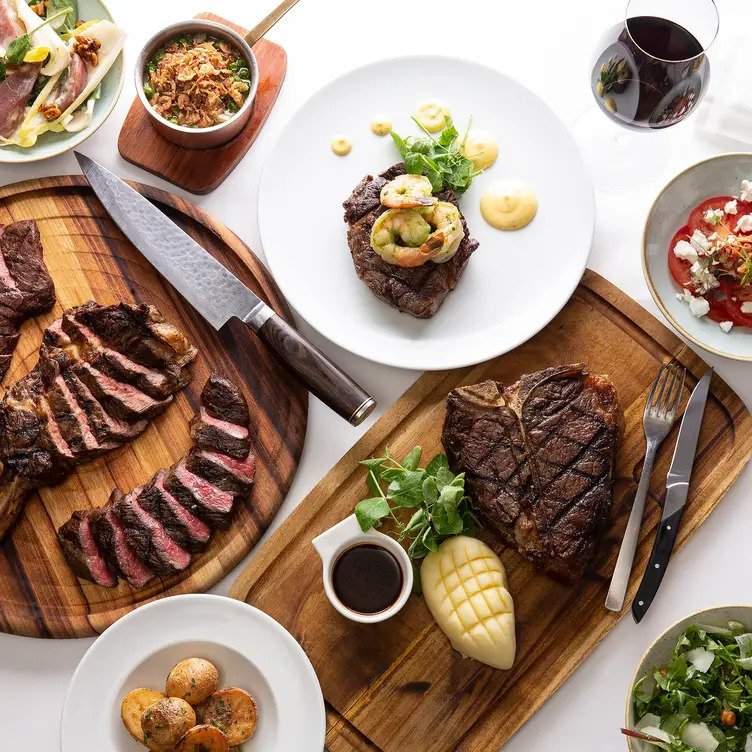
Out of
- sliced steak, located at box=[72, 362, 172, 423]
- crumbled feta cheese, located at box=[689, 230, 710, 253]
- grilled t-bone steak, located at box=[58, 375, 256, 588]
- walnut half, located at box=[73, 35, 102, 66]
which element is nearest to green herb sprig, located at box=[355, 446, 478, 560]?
grilled t-bone steak, located at box=[58, 375, 256, 588]

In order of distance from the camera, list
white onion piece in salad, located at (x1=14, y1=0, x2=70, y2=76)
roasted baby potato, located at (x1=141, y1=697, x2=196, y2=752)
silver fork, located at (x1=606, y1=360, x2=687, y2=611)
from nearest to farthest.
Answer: roasted baby potato, located at (x1=141, y1=697, x2=196, y2=752)
silver fork, located at (x1=606, y1=360, x2=687, y2=611)
white onion piece in salad, located at (x1=14, y1=0, x2=70, y2=76)

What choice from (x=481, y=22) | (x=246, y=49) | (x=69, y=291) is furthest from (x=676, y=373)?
(x=69, y=291)

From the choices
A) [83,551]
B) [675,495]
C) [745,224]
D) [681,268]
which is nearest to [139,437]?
[83,551]

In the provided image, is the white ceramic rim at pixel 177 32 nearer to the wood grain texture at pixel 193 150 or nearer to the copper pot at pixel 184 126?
the copper pot at pixel 184 126

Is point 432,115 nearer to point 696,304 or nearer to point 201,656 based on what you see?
point 696,304

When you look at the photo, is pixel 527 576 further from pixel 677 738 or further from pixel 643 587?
pixel 677 738

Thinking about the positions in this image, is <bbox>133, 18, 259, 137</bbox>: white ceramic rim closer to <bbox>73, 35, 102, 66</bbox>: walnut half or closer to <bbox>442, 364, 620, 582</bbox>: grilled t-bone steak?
<bbox>73, 35, 102, 66</bbox>: walnut half

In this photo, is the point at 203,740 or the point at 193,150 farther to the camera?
the point at 193,150
